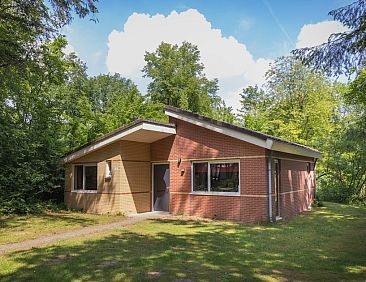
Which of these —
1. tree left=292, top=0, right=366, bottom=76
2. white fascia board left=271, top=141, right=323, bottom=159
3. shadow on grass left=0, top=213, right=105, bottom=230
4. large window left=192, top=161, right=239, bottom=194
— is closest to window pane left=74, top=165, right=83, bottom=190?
shadow on grass left=0, top=213, right=105, bottom=230

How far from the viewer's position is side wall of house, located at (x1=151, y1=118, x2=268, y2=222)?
11.0 m

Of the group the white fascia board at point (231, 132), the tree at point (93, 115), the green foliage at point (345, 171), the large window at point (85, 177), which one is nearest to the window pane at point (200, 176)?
the white fascia board at point (231, 132)

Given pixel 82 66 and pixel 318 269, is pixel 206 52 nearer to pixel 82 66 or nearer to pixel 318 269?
pixel 82 66

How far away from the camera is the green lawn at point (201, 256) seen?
17.6 feet

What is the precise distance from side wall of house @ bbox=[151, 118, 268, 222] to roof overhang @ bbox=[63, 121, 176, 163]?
39 centimetres

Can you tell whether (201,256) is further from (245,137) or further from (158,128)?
(158,128)

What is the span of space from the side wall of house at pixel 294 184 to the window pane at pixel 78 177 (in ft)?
28.6

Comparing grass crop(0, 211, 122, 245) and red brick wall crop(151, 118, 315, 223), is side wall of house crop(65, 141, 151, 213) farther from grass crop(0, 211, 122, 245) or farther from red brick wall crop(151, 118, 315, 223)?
red brick wall crop(151, 118, 315, 223)

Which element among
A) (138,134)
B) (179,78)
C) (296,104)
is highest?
(179,78)

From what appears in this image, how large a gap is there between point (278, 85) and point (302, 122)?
426 centimetres

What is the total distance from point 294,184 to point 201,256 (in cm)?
850

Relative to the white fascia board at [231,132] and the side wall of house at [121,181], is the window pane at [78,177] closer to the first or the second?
the side wall of house at [121,181]

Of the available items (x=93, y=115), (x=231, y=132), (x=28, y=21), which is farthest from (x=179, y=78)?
(x=28, y=21)

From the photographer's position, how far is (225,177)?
1188cm
